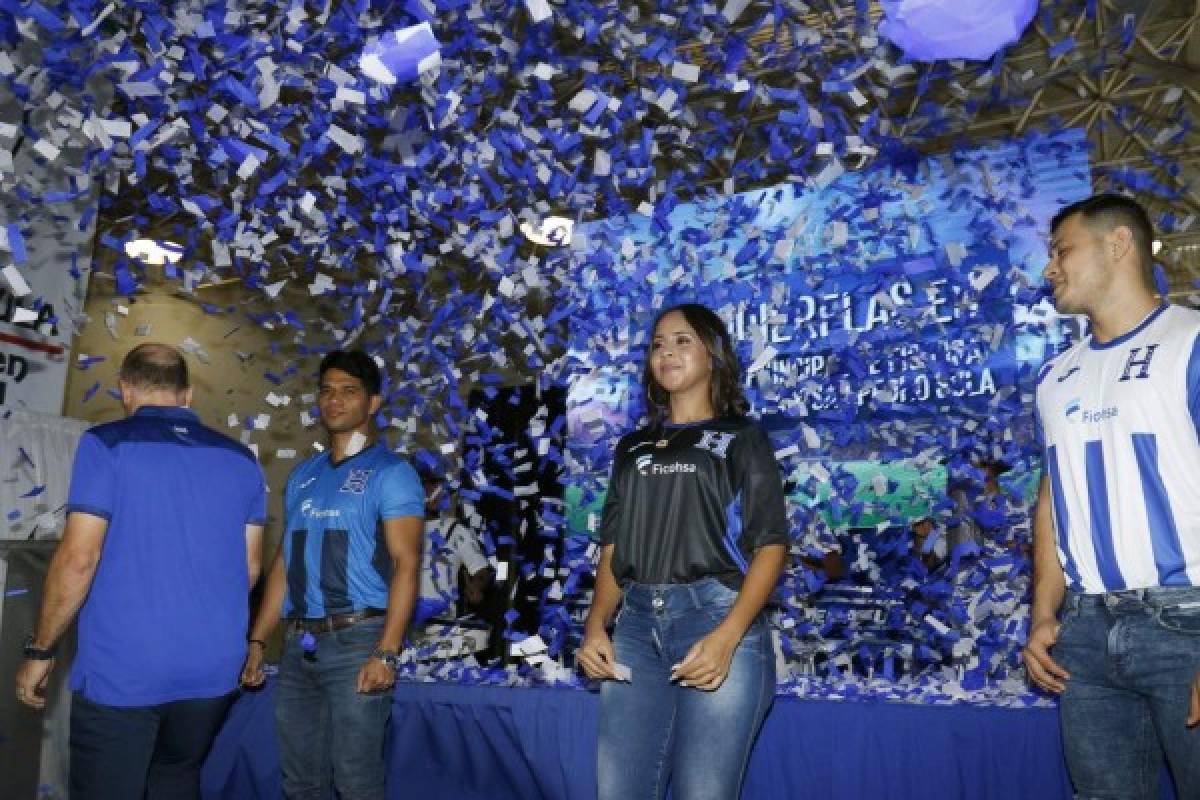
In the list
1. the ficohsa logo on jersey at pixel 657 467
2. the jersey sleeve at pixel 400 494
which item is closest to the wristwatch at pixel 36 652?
the jersey sleeve at pixel 400 494

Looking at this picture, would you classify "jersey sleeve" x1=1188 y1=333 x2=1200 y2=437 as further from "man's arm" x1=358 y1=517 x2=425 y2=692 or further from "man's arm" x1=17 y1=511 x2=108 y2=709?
"man's arm" x1=17 y1=511 x2=108 y2=709

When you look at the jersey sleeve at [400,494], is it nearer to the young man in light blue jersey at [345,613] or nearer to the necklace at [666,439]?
the young man in light blue jersey at [345,613]

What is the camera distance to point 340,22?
11.2 feet

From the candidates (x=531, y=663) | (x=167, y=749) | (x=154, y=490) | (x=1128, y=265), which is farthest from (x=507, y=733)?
(x=1128, y=265)

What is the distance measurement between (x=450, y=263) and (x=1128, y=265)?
3.39 m

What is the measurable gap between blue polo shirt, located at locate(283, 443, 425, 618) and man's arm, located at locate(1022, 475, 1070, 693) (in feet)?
5.29

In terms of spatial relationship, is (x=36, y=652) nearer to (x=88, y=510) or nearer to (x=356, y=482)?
(x=88, y=510)

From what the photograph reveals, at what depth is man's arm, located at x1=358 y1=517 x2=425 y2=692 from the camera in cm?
266

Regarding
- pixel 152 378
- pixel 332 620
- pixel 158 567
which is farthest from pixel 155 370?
pixel 332 620

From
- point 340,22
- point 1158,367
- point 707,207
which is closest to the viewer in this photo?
point 1158,367

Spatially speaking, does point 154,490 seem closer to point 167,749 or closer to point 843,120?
point 167,749

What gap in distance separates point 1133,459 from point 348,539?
197cm

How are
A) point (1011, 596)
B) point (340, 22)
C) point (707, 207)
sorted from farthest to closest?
point (707, 207) < point (1011, 596) < point (340, 22)

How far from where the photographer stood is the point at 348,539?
9.30 feet
